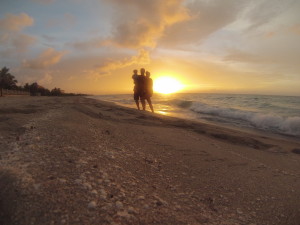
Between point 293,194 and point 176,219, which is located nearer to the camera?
point 176,219

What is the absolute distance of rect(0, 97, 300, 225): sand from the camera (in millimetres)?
1609

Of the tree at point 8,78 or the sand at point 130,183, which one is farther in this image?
the tree at point 8,78

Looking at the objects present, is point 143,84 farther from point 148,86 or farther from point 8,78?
point 8,78

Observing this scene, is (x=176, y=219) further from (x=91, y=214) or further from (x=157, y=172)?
(x=157, y=172)

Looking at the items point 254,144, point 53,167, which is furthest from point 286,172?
point 53,167

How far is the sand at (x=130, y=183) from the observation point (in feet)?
5.28

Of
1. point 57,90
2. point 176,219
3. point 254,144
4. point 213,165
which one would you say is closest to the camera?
point 176,219

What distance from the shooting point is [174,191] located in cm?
225

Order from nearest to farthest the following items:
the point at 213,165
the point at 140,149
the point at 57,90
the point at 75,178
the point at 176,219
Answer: the point at 176,219 < the point at 75,178 < the point at 213,165 < the point at 140,149 < the point at 57,90

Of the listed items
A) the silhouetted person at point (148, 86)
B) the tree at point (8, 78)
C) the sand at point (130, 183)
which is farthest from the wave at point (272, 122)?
the tree at point (8, 78)

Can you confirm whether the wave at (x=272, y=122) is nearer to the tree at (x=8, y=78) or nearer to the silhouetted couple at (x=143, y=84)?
the silhouetted couple at (x=143, y=84)

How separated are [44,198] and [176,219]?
1097 millimetres

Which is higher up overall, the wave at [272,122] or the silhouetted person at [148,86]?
the silhouetted person at [148,86]

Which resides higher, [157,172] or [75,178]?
[75,178]
